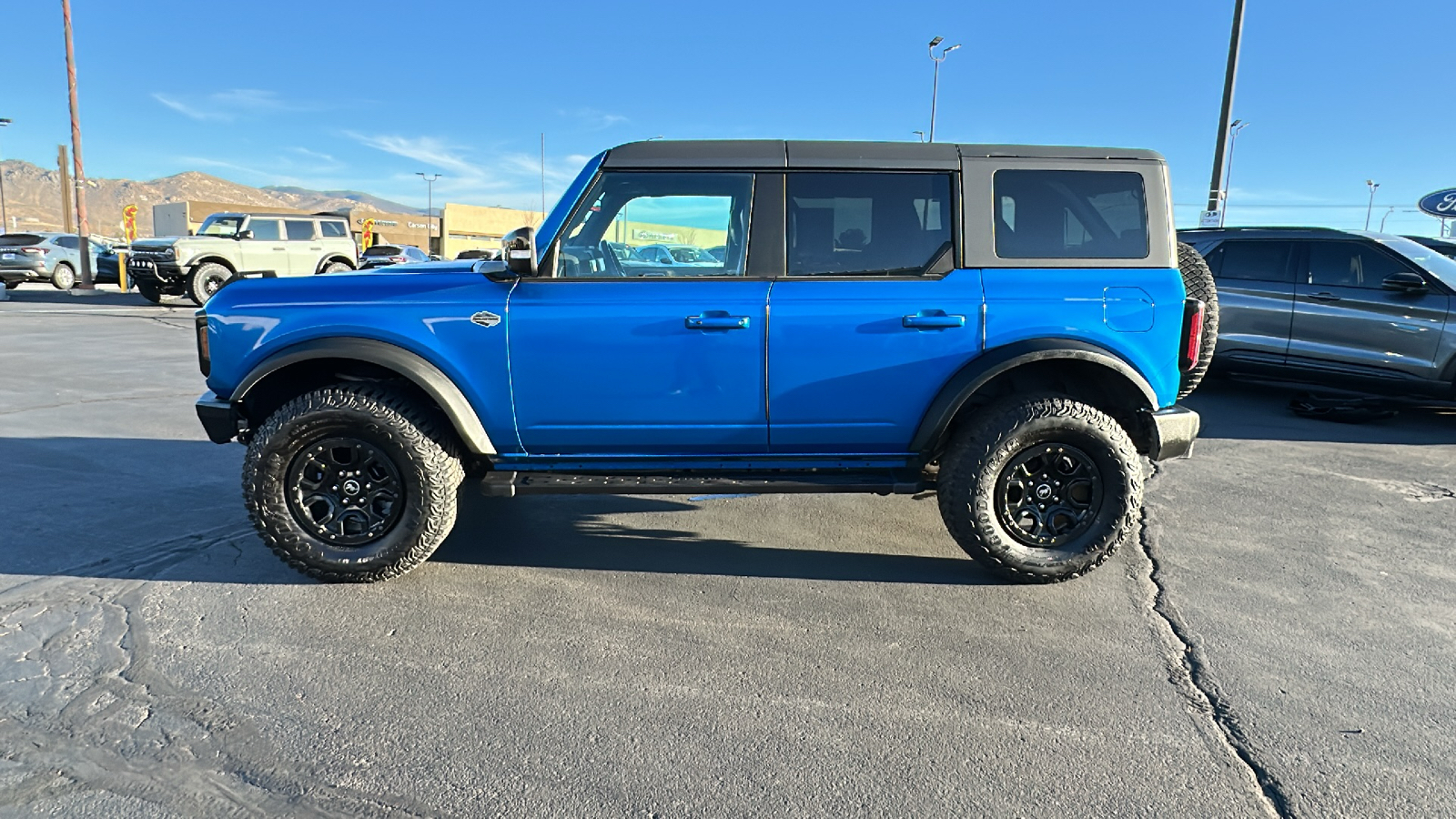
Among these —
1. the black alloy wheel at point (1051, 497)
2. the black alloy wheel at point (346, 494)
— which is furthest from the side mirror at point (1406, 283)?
the black alloy wheel at point (346, 494)

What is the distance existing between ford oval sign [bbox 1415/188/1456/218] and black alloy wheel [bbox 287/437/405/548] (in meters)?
29.5

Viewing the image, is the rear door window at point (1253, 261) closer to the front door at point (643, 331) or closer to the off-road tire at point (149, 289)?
the front door at point (643, 331)

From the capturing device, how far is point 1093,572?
13.5 feet

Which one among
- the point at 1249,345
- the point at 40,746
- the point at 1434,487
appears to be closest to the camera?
the point at 40,746

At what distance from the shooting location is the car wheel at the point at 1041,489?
377 cm

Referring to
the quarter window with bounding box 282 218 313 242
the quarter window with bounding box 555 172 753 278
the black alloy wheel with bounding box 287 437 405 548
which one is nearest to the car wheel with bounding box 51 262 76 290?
the quarter window with bounding box 282 218 313 242

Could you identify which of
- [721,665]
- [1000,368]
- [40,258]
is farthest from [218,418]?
[40,258]

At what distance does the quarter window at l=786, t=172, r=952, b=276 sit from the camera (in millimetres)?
3881

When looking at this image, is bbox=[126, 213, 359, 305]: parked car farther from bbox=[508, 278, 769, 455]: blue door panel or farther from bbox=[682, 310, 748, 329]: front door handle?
bbox=[682, 310, 748, 329]: front door handle

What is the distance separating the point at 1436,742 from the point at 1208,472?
11.3ft

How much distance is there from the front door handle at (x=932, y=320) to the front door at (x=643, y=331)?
2.08ft

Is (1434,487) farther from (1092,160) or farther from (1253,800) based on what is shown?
(1253,800)

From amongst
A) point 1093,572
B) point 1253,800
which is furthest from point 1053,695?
point 1093,572

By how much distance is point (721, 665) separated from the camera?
311cm
